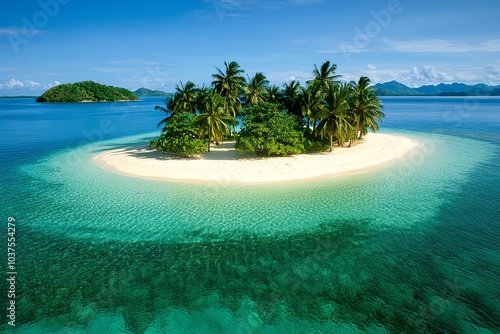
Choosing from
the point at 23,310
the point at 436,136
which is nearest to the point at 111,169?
the point at 23,310

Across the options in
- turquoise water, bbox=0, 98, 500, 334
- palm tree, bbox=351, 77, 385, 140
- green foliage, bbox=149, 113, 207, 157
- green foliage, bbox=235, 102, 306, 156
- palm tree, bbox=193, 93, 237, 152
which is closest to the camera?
turquoise water, bbox=0, 98, 500, 334

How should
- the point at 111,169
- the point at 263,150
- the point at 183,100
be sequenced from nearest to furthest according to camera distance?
the point at 111,169
the point at 263,150
the point at 183,100

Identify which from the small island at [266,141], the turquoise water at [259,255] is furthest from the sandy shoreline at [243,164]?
the turquoise water at [259,255]

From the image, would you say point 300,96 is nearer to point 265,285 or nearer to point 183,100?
point 183,100

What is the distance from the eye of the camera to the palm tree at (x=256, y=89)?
145 ft

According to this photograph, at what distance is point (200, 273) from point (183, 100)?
31520mm

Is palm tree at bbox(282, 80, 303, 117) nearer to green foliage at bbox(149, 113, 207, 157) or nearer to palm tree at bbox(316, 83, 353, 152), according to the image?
palm tree at bbox(316, 83, 353, 152)

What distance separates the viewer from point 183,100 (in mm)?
41562

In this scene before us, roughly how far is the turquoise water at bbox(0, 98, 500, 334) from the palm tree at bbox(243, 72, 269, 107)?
71.5 ft

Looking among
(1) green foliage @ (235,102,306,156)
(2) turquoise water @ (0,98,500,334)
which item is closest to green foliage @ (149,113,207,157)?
(1) green foliage @ (235,102,306,156)

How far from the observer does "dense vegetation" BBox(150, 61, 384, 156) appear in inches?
1329

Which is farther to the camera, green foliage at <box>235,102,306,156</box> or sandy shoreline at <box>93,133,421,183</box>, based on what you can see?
green foliage at <box>235,102,306,156</box>

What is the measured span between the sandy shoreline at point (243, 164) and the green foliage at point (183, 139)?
1.08 metres

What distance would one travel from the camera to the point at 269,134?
33.3 m
